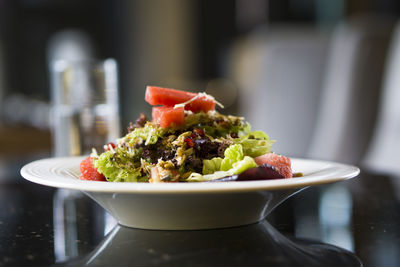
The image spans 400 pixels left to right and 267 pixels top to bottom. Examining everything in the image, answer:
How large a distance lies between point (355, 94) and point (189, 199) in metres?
2.21

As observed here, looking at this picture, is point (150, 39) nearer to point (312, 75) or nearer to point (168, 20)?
point (168, 20)

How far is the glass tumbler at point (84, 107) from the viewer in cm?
181

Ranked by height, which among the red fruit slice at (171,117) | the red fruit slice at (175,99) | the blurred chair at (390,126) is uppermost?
the red fruit slice at (175,99)

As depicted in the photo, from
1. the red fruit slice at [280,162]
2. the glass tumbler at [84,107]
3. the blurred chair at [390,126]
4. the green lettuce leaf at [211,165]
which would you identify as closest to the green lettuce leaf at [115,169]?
the green lettuce leaf at [211,165]

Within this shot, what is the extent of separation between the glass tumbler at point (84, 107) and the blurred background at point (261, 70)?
211 millimetres

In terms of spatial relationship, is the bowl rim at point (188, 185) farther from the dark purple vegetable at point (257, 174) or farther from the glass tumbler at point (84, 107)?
the glass tumbler at point (84, 107)

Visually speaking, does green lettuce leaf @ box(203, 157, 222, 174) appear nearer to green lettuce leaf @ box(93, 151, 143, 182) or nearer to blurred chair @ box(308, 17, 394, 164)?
green lettuce leaf @ box(93, 151, 143, 182)

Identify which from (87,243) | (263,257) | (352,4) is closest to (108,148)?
(87,243)

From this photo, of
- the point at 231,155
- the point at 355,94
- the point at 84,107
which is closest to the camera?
the point at 231,155

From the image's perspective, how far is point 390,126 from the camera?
250cm

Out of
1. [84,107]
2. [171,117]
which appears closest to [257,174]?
[171,117]

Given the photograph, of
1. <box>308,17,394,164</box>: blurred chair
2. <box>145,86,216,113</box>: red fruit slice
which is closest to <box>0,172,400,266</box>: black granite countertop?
<box>145,86,216,113</box>: red fruit slice

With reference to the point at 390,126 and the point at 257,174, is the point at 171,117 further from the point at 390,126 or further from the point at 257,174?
the point at 390,126

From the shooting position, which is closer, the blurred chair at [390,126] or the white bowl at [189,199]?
the white bowl at [189,199]
